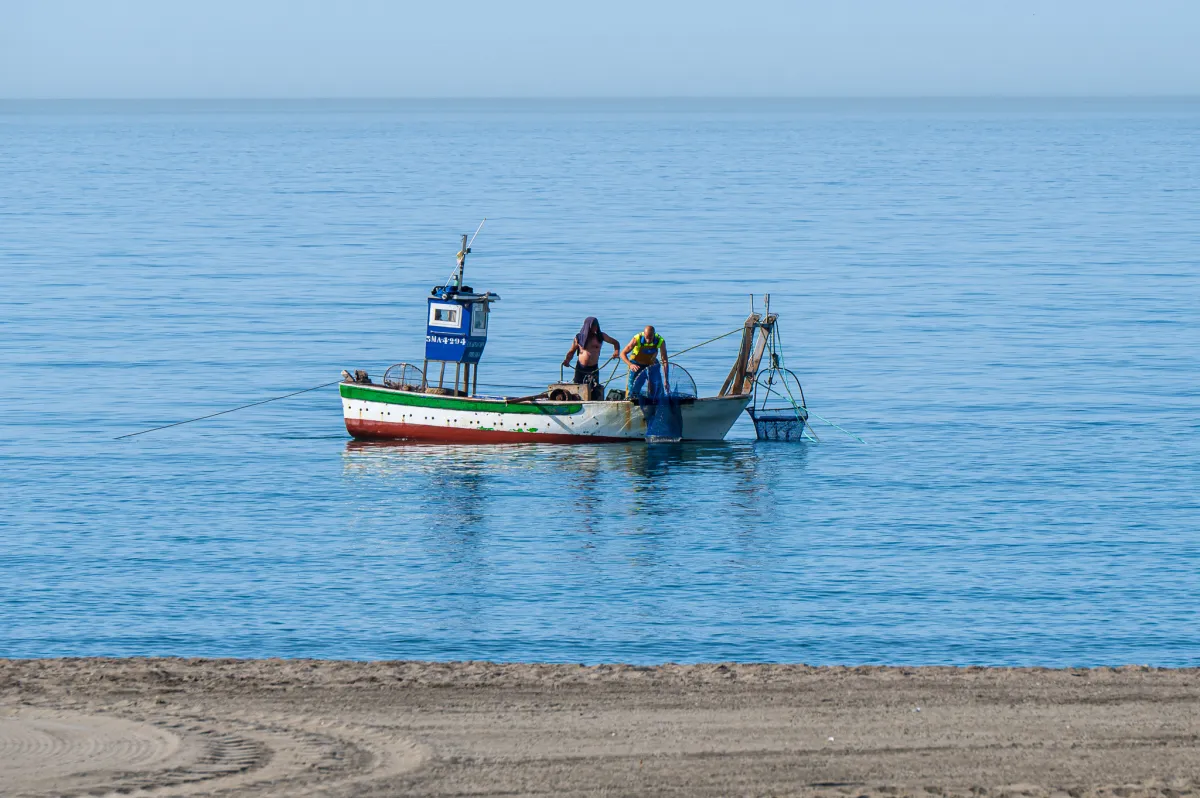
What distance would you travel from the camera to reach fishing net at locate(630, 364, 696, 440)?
39812 mm

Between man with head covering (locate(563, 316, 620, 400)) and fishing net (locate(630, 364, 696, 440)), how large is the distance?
964mm

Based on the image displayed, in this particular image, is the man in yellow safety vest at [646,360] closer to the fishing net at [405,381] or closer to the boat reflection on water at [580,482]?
the boat reflection on water at [580,482]

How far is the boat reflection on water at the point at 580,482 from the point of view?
33.0 meters

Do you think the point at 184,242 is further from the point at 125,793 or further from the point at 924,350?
the point at 125,793

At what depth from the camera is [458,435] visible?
40469 millimetres

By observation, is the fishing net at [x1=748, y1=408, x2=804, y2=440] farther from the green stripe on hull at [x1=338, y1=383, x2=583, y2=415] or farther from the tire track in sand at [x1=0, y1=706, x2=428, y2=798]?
the tire track in sand at [x1=0, y1=706, x2=428, y2=798]

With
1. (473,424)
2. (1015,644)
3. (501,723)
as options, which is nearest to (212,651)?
(501,723)

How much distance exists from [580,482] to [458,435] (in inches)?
193

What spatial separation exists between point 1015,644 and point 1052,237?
270ft

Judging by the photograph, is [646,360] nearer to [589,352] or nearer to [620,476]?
[589,352]

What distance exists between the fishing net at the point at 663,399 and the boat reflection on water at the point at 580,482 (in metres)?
0.44

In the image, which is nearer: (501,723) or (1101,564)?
(501,723)

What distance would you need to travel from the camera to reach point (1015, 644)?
23.6 meters

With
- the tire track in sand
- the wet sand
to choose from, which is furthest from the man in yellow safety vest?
the tire track in sand
